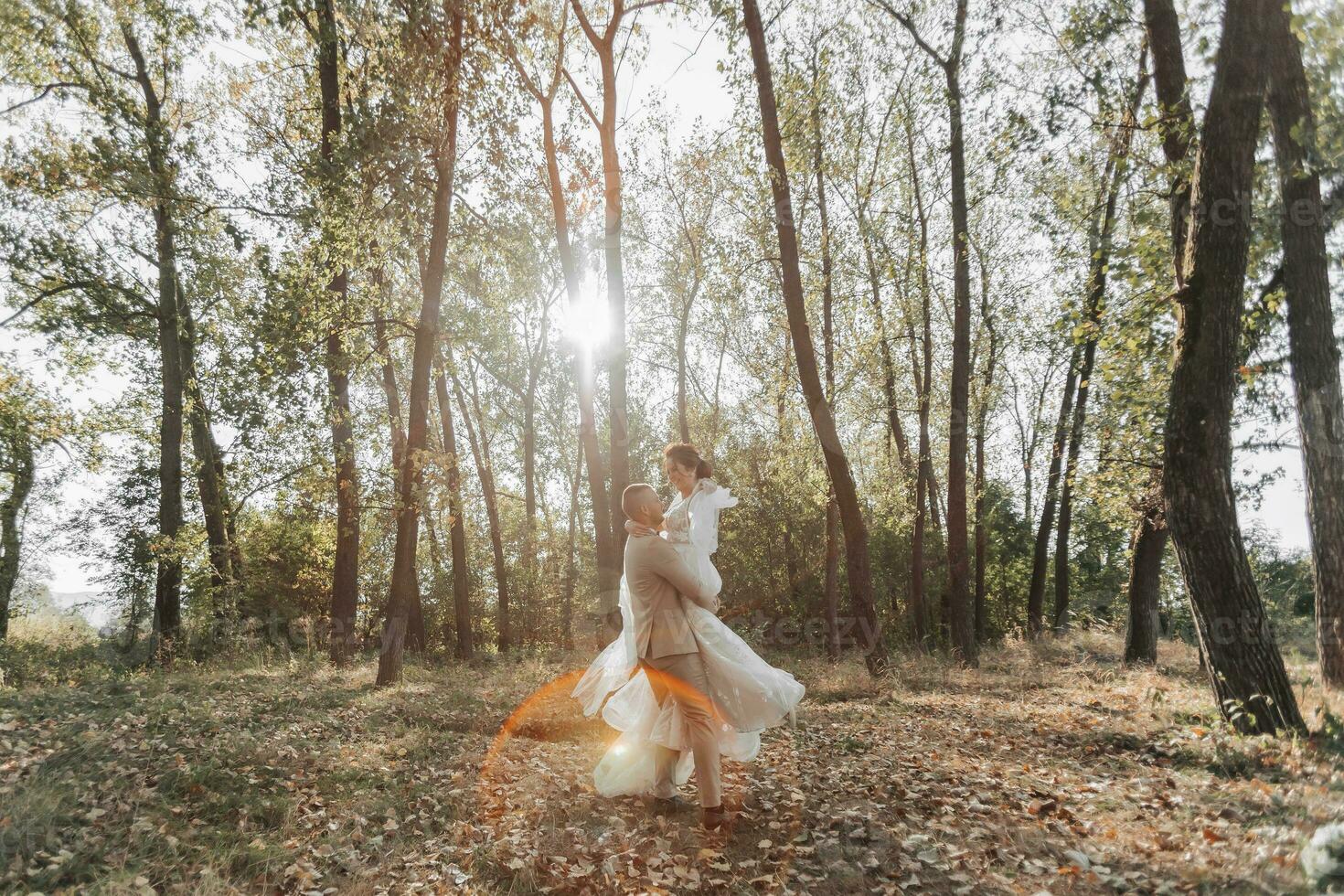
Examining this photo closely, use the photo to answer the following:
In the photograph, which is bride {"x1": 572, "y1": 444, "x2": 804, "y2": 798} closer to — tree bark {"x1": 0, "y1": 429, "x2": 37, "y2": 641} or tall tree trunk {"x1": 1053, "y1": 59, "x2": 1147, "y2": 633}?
tall tree trunk {"x1": 1053, "y1": 59, "x2": 1147, "y2": 633}

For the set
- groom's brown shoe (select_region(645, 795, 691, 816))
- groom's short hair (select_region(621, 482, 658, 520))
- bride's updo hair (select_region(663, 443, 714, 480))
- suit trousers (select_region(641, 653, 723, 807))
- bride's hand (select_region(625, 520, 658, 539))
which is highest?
bride's updo hair (select_region(663, 443, 714, 480))

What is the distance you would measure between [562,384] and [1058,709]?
22.2m

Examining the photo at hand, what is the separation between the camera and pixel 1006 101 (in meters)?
13.2

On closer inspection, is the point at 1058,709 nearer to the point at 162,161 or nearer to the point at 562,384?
the point at 162,161

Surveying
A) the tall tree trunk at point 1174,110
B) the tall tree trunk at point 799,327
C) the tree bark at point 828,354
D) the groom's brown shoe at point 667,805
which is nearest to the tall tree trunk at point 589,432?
the tall tree trunk at point 799,327

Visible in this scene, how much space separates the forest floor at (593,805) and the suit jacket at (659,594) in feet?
4.02

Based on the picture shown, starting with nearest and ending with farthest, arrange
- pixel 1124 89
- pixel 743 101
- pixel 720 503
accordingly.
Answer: pixel 720 503 < pixel 1124 89 < pixel 743 101

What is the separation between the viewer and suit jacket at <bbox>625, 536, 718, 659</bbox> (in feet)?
16.6

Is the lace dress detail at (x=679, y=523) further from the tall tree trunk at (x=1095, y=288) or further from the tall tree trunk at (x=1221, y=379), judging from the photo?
the tall tree trunk at (x=1095, y=288)

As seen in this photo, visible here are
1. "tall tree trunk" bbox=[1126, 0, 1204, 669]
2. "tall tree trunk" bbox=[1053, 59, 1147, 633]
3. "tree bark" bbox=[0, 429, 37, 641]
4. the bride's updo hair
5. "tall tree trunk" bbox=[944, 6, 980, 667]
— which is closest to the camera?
the bride's updo hair

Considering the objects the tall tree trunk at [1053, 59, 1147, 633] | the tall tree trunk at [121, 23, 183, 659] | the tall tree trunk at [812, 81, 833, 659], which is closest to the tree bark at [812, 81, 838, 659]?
the tall tree trunk at [812, 81, 833, 659]

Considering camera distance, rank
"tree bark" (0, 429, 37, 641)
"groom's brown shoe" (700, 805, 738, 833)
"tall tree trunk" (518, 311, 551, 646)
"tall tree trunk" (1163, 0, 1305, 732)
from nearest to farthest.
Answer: "groom's brown shoe" (700, 805, 738, 833)
"tall tree trunk" (1163, 0, 1305, 732)
"tree bark" (0, 429, 37, 641)
"tall tree trunk" (518, 311, 551, 646)

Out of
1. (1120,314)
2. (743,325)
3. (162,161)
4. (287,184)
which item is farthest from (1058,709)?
(743,325)

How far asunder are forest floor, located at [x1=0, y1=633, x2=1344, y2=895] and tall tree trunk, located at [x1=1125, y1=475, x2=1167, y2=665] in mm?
4901
